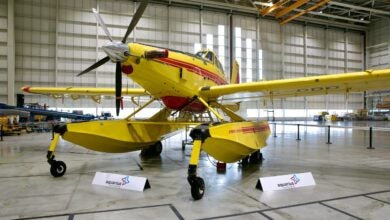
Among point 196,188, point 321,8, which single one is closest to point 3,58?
point 196,188

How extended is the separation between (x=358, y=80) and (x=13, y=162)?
27.9ft

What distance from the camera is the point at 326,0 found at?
86.5 feet

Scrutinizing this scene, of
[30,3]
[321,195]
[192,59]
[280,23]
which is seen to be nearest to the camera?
[321,195]

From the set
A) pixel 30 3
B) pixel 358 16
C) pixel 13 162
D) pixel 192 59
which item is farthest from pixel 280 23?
pixel 13 162

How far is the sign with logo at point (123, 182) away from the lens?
457 cm

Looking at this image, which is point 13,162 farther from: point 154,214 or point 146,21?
point 146,21

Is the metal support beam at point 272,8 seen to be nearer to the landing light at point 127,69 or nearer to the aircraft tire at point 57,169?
the landing light at point 127,69

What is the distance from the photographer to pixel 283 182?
4.72 metres

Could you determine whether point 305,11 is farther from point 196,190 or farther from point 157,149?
point 196,190

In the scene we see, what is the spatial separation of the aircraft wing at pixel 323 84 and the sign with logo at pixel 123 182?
296 cm

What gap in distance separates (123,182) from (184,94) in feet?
8.57

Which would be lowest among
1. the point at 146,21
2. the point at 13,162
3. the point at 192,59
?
the point at 13,162

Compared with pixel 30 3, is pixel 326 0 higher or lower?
higher

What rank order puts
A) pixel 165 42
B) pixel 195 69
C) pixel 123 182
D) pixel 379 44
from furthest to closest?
pixel 379 44 → pixel 165 42 → pixel 195 69 → pixel 123 182
